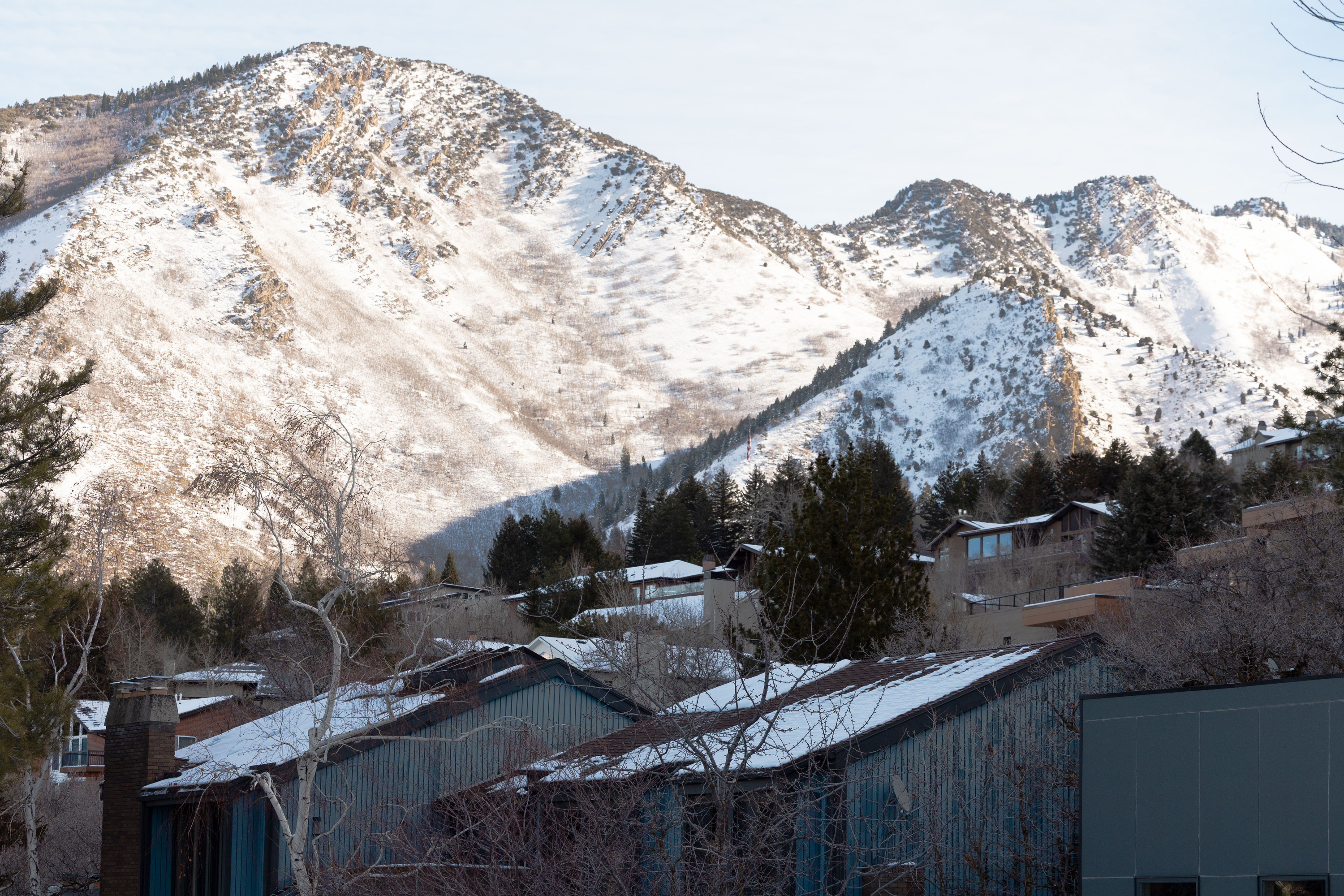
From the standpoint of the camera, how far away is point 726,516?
283 feet

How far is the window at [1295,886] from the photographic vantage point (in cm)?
1284

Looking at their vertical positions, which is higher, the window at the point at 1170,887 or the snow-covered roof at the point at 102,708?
the window at the point at 1170,887

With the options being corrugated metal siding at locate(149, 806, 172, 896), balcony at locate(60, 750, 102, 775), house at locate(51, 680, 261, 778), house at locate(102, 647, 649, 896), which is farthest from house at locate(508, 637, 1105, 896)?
balcony at locate(60, 750, 102, 775)

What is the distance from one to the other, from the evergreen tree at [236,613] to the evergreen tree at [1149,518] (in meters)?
42.3

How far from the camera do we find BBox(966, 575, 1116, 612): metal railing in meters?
53.2

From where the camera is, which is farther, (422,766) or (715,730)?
(422,766)

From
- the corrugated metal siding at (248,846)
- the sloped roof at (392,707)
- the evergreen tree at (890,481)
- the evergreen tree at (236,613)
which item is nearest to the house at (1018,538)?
the evergreen tree at (890,481)

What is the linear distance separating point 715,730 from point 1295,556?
18.6m

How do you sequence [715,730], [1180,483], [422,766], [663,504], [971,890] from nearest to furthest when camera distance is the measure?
[715,730] < [971,890] < [422,766] < [1180,483] < [663,504]

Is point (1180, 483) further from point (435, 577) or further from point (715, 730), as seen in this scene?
point (715, 730)

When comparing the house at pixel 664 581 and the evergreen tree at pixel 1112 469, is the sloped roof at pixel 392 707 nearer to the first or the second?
the house at pixel 664 581

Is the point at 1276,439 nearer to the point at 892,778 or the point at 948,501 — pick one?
the point at 948,501

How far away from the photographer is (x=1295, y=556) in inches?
1168

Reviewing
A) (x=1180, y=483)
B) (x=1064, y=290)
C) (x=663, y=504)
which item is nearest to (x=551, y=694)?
(x=1180, y=483)
